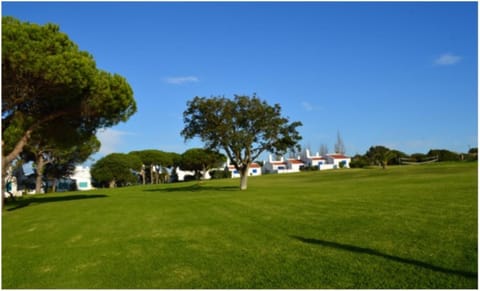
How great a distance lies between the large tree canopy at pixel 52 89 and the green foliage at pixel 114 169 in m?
52.1

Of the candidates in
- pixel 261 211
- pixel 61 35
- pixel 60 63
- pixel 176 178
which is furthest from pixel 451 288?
pixel 176 178

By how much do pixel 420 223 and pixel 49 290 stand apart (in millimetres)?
9164

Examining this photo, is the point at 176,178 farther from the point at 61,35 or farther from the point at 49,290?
the point at 49,290

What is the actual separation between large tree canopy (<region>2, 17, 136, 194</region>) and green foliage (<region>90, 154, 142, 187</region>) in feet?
171

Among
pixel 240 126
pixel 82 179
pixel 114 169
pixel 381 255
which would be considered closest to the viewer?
pixel 381 255

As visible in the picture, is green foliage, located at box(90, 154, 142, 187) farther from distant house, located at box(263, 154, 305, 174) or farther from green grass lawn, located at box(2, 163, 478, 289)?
green grass lawn, located at box(2, 163, 478, 289)

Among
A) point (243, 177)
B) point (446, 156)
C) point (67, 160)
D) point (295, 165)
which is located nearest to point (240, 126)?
point (243, 177)

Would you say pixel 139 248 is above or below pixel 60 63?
below

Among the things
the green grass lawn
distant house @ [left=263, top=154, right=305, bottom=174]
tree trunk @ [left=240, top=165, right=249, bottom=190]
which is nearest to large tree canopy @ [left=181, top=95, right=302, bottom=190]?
tree trunk @ [left=240, top=165, right=249, bottom=190]

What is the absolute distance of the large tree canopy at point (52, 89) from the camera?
19875 mm

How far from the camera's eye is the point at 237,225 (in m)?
12.9

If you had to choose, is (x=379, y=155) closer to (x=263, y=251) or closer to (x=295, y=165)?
(x=295, y=165)

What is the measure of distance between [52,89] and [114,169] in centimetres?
6096

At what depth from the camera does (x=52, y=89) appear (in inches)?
872
